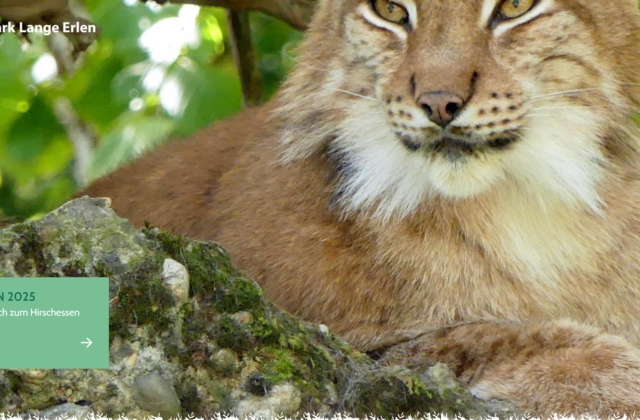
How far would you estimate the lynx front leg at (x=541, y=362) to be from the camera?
3459 millimetres

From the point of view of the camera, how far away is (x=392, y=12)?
4109mm

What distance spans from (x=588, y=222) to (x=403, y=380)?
152 cm

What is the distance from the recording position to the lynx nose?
11.6 feet

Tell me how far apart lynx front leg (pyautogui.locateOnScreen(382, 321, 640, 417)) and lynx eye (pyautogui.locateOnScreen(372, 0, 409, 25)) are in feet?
3.80

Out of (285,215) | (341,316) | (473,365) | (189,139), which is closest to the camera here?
(473,365)

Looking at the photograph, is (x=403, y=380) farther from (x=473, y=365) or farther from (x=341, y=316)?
(x=341, y=316)

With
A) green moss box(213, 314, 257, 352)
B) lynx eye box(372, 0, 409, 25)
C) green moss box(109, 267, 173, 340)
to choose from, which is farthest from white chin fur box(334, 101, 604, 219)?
green moss box(109, 267, 173, 340)

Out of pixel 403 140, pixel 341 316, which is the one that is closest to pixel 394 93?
pixel 403 140

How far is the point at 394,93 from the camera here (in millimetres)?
3773

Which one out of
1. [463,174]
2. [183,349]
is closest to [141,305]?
[183,349]

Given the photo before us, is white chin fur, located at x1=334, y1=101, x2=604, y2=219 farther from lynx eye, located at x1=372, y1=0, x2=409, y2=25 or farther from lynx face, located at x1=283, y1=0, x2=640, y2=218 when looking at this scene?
lynx eye, located at x1=372, y1=0, x2=409, y2=25

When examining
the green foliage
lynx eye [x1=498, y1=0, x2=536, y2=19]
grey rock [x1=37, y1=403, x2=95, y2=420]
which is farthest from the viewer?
the green foliage

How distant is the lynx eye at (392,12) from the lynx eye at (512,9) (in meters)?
0.35

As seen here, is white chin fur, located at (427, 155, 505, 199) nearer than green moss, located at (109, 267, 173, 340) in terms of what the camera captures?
No
